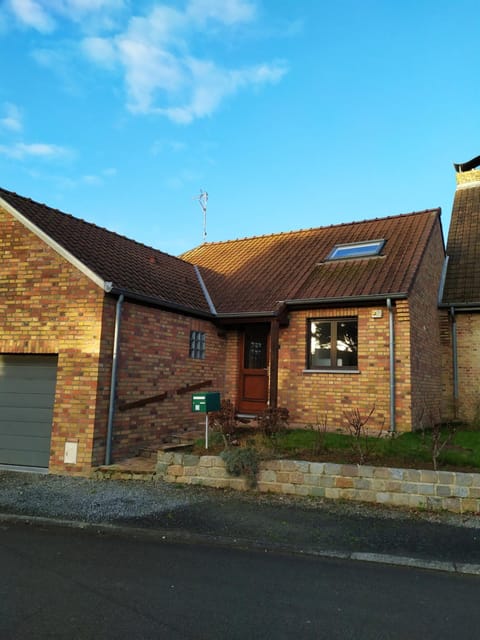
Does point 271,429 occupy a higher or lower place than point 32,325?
lower

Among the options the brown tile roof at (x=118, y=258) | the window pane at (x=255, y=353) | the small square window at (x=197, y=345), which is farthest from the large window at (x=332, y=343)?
the brown tile roof at (x=118, y=258)

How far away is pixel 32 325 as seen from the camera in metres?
9.34

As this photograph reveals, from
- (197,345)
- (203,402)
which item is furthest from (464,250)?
(203,402)

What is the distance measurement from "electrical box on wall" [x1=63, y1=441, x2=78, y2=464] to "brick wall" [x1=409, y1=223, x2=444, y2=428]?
6910 mm

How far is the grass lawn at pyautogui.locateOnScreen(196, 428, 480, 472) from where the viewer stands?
7.37 meters

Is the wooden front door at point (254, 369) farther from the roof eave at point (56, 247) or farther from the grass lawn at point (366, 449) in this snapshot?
the roof eave at point (56, 247)

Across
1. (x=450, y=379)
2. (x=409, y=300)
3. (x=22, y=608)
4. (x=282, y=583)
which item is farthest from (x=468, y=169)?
(x=22, y=608)

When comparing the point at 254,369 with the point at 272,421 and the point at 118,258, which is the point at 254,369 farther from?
the point at 118,258

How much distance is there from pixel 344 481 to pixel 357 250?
790 cm

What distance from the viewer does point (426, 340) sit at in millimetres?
11922

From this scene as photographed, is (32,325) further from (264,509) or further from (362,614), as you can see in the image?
(362,614)

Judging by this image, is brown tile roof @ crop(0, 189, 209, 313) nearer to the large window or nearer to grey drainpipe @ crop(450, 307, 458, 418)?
the large window

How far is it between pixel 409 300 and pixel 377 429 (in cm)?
296

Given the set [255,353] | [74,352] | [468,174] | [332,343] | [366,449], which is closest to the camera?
[366,449]
